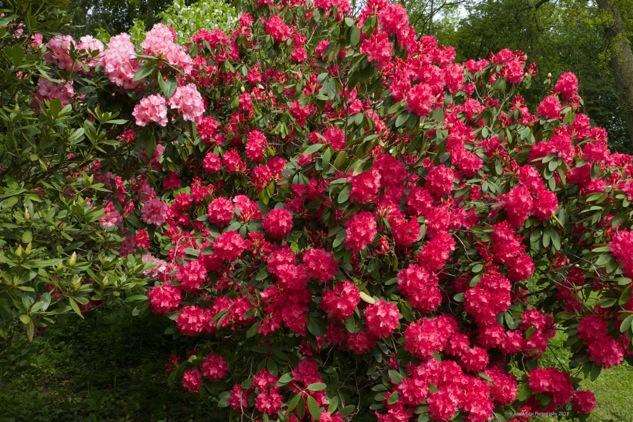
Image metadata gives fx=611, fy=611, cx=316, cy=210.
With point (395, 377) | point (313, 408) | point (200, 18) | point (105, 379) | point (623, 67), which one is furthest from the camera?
point (623, 67)

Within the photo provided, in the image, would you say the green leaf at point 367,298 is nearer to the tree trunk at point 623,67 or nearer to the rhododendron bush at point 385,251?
the rhododendron bush at point 385,251

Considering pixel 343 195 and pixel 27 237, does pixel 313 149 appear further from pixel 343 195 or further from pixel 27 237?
pixel 27 237

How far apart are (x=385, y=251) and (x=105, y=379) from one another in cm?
328

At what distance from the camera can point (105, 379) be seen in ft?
16.1

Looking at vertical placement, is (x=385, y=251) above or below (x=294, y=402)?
above

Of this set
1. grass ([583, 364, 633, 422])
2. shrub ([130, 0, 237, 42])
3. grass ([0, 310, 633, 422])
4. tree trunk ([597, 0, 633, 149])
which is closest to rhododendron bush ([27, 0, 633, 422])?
grass ([0, 310, 633, 422])

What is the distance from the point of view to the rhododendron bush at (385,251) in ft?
8.25

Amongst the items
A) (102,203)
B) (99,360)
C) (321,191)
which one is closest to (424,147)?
(321,191)

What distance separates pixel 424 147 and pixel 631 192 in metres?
0.89

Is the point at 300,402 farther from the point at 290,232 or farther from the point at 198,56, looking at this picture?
the point at 198,56

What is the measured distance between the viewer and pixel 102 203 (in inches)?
121

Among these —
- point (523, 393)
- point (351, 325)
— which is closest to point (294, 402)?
point (351, 325)

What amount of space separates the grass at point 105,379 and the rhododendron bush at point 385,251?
56.6 inches

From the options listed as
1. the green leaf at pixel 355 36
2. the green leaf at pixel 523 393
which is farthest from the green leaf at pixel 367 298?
the green leaf at pixel 355 36
